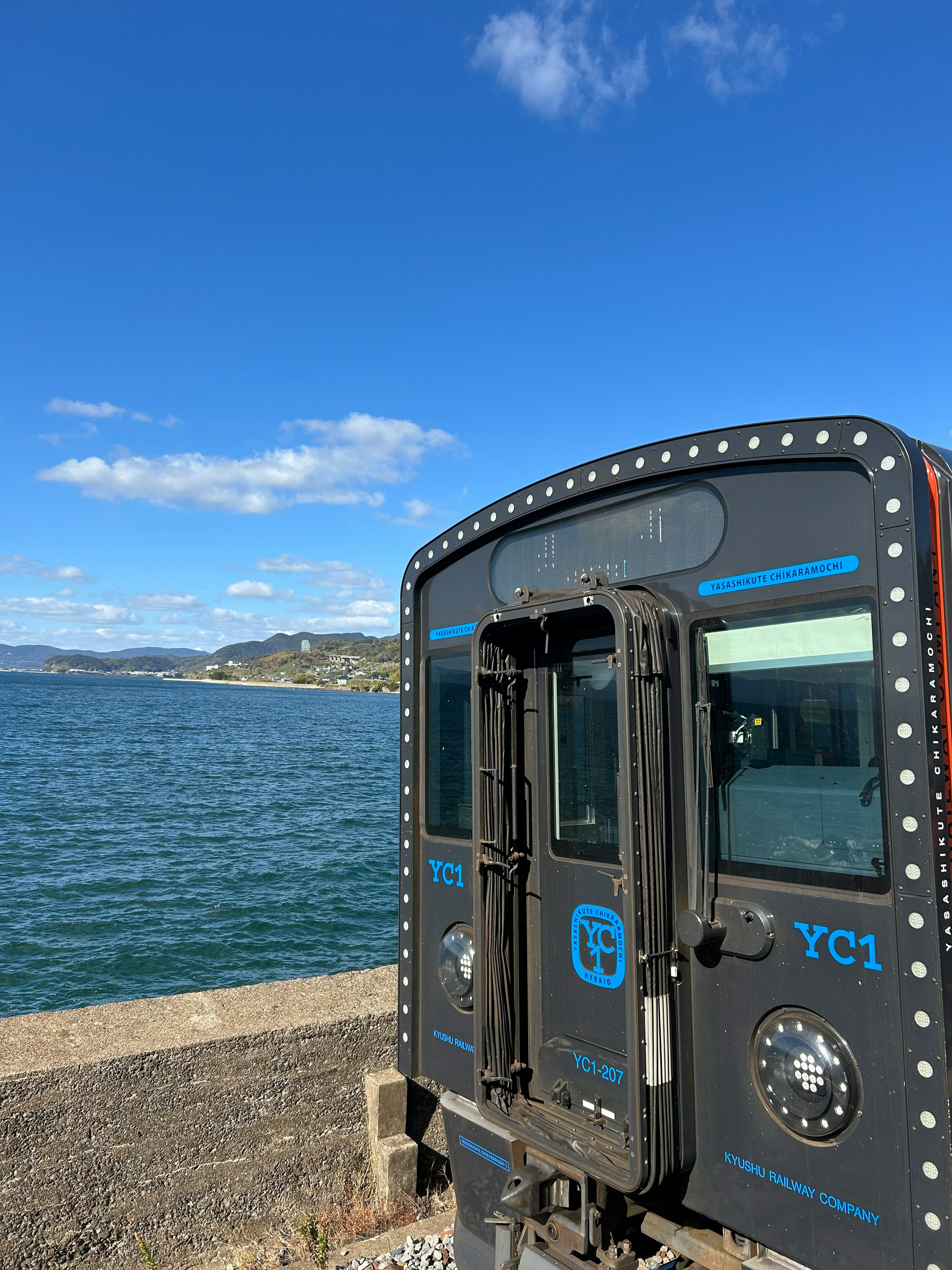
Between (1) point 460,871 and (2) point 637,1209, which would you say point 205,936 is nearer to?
(1) point 460,871

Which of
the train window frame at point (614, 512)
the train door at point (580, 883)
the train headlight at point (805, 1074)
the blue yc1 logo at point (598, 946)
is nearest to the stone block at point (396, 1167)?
the train door at point (580, 883)

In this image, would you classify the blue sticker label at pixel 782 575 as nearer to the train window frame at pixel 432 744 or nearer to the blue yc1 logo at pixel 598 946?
the blue yc1 logo at pixel 598 946

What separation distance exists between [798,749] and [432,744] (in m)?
2.10

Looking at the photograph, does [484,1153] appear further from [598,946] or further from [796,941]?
[796,941]

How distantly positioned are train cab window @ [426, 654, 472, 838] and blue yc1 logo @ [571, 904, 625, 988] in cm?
82

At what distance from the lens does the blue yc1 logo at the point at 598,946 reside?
3123 millimetres

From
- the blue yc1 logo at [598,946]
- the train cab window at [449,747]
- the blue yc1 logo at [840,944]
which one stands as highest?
the train cab window at [449,747]

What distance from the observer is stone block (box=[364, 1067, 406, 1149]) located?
4379mm

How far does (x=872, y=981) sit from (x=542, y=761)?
1.45 metres

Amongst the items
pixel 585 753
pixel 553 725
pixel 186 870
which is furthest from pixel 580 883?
pixel 186 870

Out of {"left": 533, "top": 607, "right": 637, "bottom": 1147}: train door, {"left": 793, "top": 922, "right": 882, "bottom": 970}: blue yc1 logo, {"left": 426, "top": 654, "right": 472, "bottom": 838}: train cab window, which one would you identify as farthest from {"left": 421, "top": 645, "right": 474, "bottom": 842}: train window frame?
{"left": 793, "top": 922, "right": 882, "bottom": 970}: blue yc1 logo

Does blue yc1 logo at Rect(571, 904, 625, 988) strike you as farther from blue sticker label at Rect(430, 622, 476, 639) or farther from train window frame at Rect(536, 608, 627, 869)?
blue sticker label at Rect(430, 622, 476, 639)

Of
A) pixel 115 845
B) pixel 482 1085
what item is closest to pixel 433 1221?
pixel 482 1085

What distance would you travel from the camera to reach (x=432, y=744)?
440 centimetres
